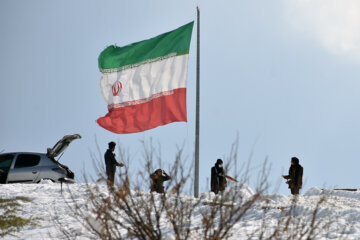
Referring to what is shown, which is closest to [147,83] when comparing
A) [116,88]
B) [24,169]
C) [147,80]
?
[147,80]

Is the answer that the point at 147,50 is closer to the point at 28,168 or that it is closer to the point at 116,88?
the point at 116,88

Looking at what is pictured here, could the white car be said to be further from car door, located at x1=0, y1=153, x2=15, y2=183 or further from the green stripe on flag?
the green stripe on flag

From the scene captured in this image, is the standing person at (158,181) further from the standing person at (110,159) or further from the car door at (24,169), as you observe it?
the car door at (24,169)

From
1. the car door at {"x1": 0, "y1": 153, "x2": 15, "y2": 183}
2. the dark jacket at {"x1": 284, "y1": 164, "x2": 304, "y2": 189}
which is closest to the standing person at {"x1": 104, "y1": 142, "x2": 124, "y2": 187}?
the car door at {"x1": 0, "y1": 153, "x2": 15, "y2": 183}

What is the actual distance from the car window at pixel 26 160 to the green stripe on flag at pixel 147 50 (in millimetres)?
3594

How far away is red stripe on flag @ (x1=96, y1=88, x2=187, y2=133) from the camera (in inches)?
552

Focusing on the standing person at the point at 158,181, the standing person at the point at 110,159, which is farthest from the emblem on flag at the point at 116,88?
the standing person at the point at 158,181

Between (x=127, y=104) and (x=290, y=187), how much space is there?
208 inches

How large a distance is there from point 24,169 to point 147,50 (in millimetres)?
5515

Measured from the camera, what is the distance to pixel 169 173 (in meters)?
6.70

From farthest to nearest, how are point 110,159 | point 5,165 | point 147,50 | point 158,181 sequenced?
point 5,165 → point 147,50 → point 110,159 → point 158,181

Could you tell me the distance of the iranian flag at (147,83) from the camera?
563 inches

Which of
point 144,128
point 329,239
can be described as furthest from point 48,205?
point 329,239

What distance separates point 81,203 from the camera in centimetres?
1237
